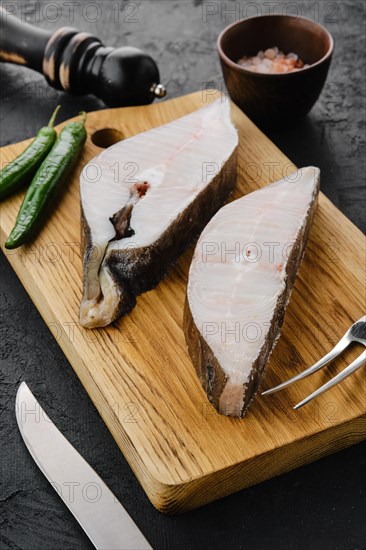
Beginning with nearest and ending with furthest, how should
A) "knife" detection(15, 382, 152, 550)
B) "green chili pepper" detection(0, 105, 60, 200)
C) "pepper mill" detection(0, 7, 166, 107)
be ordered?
"knife" detection(15, 382, 152, 550)
"green chili pepper" detection(0, 105, 60, 200)
"pepper mill" detection(0, 7, 166, 107)

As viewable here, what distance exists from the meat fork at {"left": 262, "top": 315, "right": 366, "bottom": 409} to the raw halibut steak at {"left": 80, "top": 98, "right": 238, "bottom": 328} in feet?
2.54

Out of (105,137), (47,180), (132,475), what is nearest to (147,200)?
(47,180)

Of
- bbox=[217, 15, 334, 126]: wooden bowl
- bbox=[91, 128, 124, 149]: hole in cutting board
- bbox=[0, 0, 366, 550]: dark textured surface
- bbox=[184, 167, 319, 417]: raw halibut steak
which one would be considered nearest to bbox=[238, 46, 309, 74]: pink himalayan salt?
bbox=[217, 15, 334, 126]: wooden bowl

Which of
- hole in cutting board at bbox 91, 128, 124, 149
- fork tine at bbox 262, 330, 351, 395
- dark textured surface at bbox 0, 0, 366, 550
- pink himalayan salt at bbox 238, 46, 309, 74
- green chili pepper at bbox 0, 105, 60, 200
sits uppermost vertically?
pink himalayan salt at bbox 238, 46, 309, 74

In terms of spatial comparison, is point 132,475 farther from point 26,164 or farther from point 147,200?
→ point 26,164

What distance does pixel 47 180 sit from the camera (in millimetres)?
3590

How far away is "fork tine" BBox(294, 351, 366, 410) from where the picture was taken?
2797mm

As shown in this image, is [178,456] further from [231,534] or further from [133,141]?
[133,141]

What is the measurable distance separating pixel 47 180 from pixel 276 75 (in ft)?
4.37

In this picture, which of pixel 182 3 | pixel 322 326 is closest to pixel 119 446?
pixel 322 326

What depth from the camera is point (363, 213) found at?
3.85 meters

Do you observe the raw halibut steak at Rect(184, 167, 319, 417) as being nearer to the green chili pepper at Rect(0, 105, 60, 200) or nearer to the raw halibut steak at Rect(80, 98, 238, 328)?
the raw halibut steak at Rect(80, 98, 238, 328)

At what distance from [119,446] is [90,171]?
1.25 m

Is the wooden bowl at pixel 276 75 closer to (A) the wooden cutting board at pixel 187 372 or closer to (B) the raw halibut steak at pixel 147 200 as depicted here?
(B) the raw halibut steak at pixel 147 200
